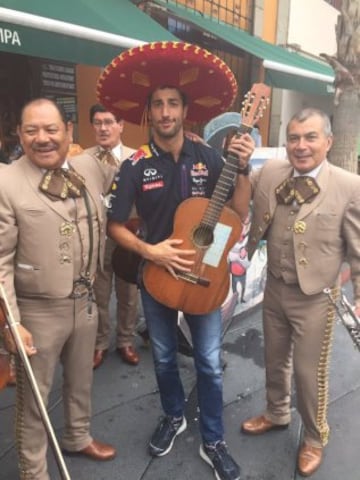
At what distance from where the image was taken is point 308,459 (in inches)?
96.1

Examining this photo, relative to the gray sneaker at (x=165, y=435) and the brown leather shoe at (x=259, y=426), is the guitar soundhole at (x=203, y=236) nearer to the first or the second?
the gray sneaker at (x=165, y=435)

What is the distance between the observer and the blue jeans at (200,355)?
7.70 feet

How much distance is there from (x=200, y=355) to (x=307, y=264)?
2.43 ft

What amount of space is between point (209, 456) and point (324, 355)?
0.85 m

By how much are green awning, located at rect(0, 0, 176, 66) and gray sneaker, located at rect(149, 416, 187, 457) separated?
2959 millimetres

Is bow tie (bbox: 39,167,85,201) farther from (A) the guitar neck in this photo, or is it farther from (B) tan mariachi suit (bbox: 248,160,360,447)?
A: (B) tan mariachi suit (bbox: 248,160,360,447)

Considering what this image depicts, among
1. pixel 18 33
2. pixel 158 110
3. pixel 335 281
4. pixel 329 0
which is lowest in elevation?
pixel 335 281

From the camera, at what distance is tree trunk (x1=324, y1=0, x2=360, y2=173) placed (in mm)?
5688

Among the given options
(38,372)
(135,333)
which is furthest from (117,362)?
(38,372)

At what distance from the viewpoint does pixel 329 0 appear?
1277 cm

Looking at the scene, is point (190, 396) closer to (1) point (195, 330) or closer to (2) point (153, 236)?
(1) point (195, 330)

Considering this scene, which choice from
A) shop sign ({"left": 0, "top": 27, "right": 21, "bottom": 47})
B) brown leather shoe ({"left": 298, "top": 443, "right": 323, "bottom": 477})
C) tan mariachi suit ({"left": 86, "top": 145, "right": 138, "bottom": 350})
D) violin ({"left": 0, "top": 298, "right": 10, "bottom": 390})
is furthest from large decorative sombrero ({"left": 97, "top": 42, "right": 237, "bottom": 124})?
brown leather shoe ({"left": 298, "top": 443, "right": 323, "bottom": 477})

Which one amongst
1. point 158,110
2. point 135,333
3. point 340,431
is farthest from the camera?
point 135,333

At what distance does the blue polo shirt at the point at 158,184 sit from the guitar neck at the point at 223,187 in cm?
13
